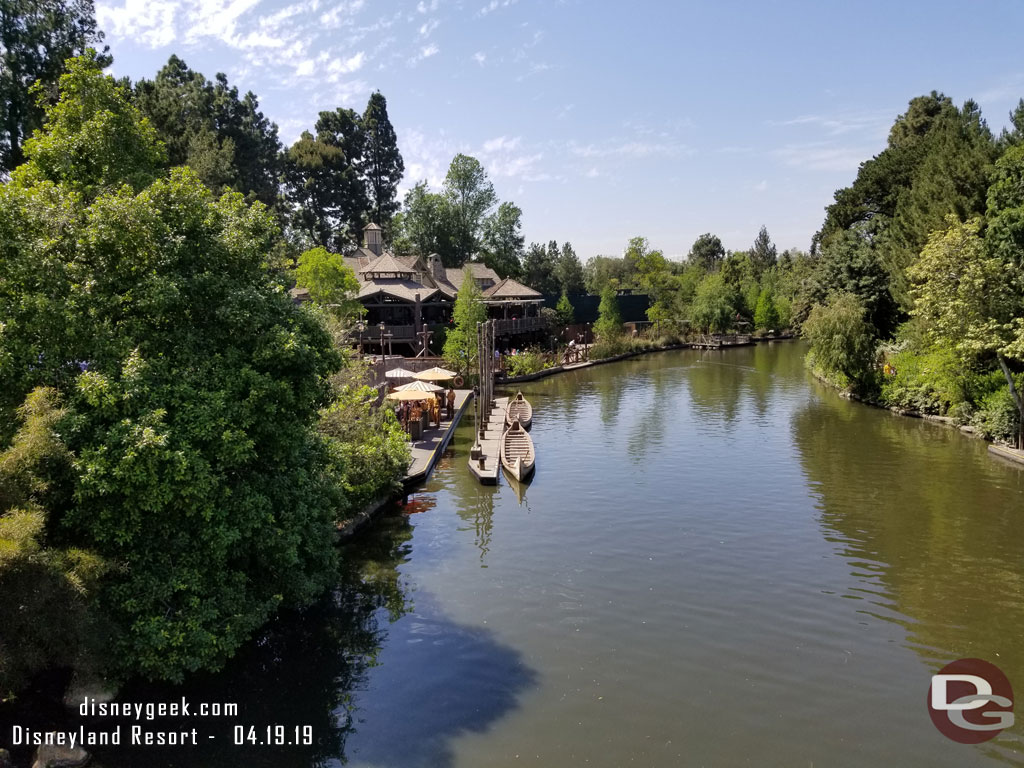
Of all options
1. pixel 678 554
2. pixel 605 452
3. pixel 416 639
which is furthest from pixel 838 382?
pixel 416 639

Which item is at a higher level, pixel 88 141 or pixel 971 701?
pixel 88 141

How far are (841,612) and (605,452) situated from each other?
14.3 m

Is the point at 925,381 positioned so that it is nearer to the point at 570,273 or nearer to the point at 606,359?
the point at 606,359

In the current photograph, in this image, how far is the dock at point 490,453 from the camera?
23.0m

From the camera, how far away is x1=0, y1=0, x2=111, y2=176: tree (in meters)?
27.8

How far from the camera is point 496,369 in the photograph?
48.4 meters


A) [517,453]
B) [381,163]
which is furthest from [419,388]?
[381,163]

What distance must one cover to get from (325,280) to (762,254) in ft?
346

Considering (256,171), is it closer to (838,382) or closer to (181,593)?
(838,382)

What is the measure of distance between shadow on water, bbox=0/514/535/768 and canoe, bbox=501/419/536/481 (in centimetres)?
939

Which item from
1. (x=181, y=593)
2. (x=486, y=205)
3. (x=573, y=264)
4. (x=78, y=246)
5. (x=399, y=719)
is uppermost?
(x=486, y=205)

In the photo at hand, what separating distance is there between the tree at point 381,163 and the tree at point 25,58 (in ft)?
169

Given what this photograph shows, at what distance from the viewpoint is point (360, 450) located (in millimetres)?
19156

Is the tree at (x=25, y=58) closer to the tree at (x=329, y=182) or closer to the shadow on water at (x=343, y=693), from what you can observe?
the shadow on water at (x=343, y=693)
